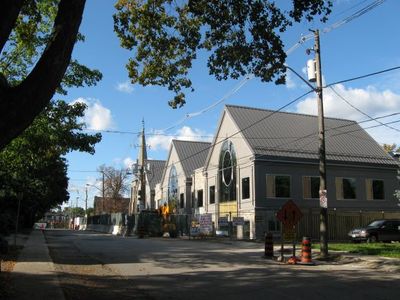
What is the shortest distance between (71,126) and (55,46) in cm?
1245

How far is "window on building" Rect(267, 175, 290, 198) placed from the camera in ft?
127

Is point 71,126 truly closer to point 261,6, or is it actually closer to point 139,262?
point 139,262

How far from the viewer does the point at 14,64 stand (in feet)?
60.4

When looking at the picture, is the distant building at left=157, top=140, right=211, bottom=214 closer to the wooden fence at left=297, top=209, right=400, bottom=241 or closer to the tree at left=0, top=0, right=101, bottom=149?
the wooden fence at left=297, top=209, right=400, bottom=241

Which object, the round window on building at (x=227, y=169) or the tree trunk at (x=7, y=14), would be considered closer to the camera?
the tree trunk at (x=7, y=14)

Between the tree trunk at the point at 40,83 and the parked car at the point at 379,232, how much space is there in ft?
90.4

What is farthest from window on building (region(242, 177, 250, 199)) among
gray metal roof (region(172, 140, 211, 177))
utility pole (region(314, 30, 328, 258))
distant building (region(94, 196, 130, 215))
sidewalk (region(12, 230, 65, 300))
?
distant building (region(94, 196, 130, 215))

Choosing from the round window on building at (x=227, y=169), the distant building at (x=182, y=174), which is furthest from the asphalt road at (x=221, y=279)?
the distant building at (x=182, y=174)

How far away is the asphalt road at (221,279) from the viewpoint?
11352mm

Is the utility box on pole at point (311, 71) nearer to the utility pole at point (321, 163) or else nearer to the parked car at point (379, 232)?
the utility pole at point (321, 163)

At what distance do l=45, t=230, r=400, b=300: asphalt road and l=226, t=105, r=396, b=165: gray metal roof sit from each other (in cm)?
2090

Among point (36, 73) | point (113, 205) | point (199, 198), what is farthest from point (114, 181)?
point (36, 73)

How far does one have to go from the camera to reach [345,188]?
41.8 meters

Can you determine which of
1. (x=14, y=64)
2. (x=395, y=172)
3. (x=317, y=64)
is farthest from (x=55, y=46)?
(x=395, y=172)
